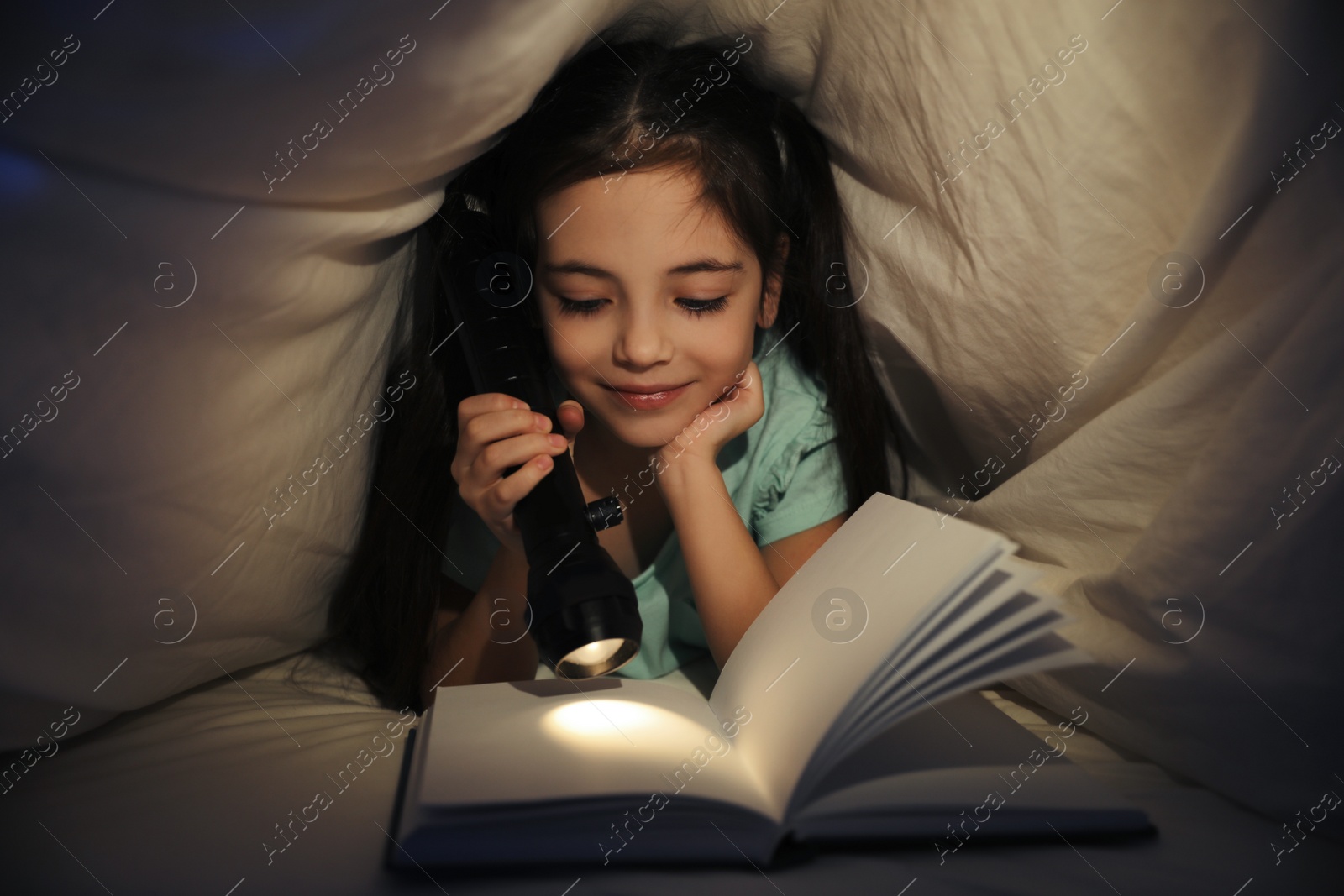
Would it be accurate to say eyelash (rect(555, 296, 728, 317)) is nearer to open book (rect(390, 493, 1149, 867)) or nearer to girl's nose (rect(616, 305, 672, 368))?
girl's nose (rect(616, 305, 672, 368))

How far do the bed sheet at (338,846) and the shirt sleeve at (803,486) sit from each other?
387mm

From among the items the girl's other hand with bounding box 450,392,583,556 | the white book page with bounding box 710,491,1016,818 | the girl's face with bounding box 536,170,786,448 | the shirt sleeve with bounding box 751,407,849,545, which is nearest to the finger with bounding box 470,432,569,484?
the girl's other hand with bounding box 450,392,583,556

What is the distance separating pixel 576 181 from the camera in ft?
2.69

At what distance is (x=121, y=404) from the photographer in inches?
24.8

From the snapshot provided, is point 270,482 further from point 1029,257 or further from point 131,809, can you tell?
point 1029,257

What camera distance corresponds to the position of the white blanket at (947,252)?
0.58m

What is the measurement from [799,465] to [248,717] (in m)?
0.60

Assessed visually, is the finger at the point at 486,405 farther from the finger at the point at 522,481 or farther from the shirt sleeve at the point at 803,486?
the shirt sleeve at the point at 803,486

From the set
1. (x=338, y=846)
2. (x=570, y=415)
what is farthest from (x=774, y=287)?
(x=338, y=846)

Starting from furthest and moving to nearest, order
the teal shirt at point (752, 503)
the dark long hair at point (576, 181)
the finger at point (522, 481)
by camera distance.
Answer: the teal shirt at point (752, 503) → the dark long hair at point (576, 181) → the finger at point (522, 481)

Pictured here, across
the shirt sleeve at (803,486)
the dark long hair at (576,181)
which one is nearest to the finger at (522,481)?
the dark long hair at (576,181)

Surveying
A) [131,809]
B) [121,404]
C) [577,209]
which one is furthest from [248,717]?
[577,209]

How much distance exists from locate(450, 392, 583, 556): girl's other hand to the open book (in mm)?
200

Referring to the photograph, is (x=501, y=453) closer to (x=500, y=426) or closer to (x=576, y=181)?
(x=500, y=426)
